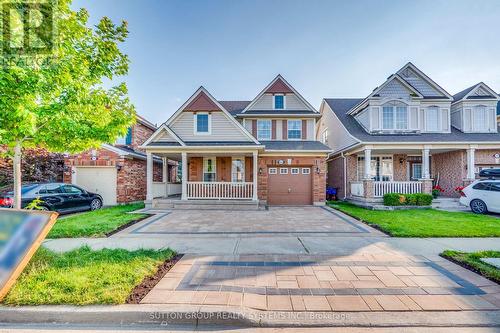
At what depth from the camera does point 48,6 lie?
4387 mm

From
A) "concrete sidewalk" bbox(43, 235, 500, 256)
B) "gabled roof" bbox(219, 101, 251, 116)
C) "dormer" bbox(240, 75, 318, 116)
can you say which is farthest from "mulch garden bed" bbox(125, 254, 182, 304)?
"gabled roof" bbox(219, 101, 251, 116)

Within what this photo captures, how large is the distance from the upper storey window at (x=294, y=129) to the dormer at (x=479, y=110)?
402 inches

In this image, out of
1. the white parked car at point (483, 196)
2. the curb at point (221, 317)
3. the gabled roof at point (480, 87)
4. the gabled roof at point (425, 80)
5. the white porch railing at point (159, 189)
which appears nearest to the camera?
the curb at point (221, 317)

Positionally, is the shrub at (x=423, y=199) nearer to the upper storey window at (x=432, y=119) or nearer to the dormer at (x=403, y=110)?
the dormer at (x=403, y=110)

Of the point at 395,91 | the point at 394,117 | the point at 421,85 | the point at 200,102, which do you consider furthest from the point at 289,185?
the point at 421,85

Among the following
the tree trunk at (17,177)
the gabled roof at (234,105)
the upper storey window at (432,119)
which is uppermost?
the gabled roof at (234,105)

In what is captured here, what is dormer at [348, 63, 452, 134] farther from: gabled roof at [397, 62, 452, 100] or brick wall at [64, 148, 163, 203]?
brick wall at [64, 148, 163, 203]

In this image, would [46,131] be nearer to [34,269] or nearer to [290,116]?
[34,269]

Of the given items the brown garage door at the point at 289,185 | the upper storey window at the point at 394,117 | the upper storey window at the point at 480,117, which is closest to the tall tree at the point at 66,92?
the brown garage door at the point at 289,185

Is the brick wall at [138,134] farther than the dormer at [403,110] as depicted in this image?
Yes

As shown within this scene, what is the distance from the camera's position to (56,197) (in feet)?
33.1

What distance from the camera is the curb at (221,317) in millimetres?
2838

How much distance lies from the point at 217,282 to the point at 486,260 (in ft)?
17.5

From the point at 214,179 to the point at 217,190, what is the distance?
60.5 inches
